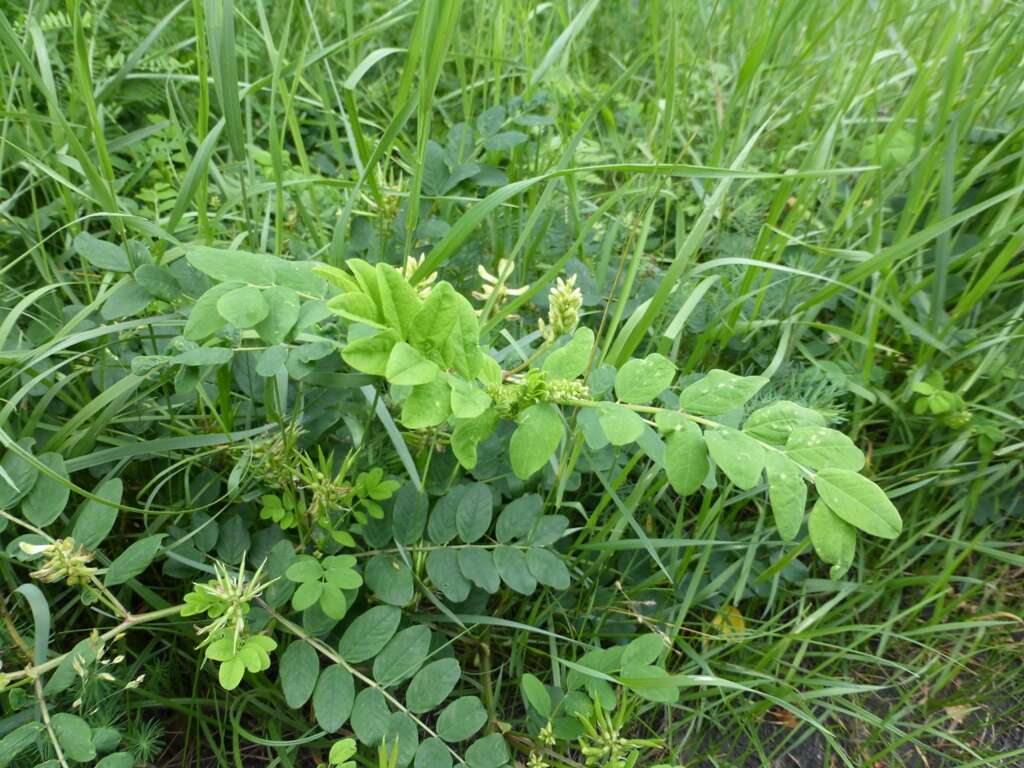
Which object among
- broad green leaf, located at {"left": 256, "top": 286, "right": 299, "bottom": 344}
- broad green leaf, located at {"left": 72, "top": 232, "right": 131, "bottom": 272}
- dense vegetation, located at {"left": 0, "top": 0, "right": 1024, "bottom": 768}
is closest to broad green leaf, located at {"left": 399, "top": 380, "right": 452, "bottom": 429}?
dense vegetation, located at {"left": 0, "top": 0, "right": 1024, "bottom": 768}

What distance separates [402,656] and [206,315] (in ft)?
2.03

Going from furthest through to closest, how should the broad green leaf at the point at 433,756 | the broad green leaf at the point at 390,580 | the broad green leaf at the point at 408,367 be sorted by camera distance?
the broad green leaf at the point at 390,580, the broad green leaf at the point at 433,756, the broad green leaf at the point at 408,367

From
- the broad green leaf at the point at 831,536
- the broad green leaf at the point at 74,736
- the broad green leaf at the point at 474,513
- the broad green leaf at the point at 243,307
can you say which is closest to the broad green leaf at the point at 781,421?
the broad green leaf at the point at 831,536

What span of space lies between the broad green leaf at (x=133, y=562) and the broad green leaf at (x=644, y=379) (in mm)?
753

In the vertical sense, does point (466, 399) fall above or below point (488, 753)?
above

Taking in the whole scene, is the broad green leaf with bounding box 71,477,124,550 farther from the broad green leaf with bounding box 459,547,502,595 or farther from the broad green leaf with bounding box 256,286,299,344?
the broad green leaf with bounding box 459,547,502,595

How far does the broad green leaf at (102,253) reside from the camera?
1.36 metres

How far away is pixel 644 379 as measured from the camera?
3.97 feet

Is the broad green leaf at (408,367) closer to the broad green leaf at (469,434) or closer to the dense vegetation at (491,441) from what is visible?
the dense vegetation at (491,441)

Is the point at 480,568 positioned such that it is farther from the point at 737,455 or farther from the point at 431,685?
the point at 737,455

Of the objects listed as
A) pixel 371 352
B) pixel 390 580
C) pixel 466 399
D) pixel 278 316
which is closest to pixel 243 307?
pixel 278 316

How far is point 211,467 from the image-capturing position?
1566mm

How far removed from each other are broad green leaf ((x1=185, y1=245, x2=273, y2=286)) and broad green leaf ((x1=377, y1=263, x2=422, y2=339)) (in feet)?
0.77

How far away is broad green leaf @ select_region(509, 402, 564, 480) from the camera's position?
3.77 feet
